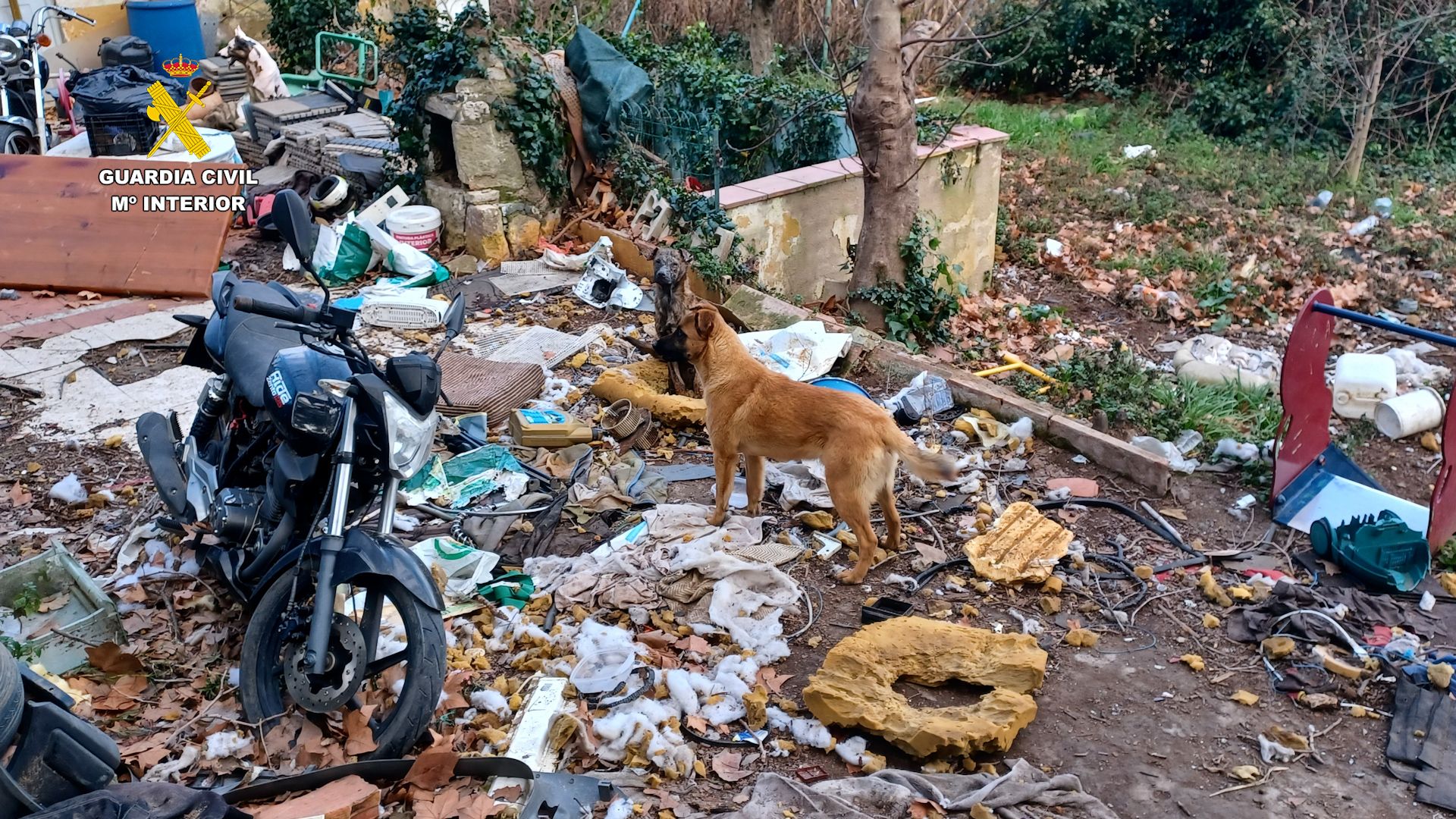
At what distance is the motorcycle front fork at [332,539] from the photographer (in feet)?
10.8

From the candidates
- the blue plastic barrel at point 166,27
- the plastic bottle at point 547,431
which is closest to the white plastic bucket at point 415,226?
the plastic bottle at point 547,431

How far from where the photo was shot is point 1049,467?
Result: 616cm

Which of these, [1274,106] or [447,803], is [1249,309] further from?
[447,803]

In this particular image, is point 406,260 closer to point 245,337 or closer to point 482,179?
point 482,179

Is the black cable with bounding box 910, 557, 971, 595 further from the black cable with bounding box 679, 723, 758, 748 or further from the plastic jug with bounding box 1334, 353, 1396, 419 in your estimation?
the plastic jug with bounding box 1334, 353, 1396, 419

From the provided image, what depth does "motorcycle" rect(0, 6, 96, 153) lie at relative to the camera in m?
11.4

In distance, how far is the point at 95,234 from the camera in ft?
28.5

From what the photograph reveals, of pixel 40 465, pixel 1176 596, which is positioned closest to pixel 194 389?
pixel 40 465

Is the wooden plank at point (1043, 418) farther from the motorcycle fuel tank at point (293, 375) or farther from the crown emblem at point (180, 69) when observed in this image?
the crown emblem at point (180, 69)

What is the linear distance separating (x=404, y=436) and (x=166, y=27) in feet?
47.4

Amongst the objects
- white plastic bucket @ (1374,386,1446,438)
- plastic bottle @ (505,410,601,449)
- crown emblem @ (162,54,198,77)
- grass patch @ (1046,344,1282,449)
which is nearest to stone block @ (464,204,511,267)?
plastic bottle @ (505,410,601,449)

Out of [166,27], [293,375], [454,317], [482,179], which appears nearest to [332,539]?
[293,375]

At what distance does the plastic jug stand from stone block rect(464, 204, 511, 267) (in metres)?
→ 6.57

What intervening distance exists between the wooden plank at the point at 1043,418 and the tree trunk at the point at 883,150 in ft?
3.28
